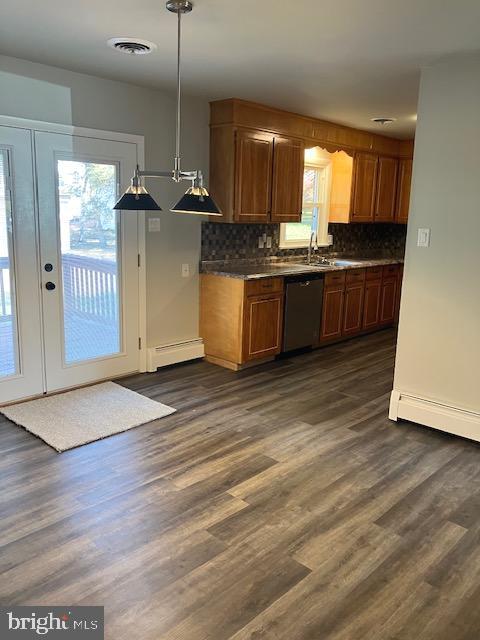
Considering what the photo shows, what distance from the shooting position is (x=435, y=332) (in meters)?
3.64

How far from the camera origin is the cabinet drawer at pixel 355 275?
236 inches

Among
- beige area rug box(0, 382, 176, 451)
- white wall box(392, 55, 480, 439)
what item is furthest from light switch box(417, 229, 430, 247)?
beige area rug box(0, 382, 176, 451)

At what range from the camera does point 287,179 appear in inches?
211

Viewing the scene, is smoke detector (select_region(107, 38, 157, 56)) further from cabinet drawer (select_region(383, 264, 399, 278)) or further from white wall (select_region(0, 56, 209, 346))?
cabinet drawer (select_region(383, 264, 399, 278))

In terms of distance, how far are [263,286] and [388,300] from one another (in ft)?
8.14

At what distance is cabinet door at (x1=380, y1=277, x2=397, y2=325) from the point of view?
665 cm

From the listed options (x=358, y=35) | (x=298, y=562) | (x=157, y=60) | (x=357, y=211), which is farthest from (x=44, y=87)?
(x=357, y=211)

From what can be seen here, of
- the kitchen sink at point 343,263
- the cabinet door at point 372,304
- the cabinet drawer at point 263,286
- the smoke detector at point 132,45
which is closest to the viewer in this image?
the smoke detector at point 132,45

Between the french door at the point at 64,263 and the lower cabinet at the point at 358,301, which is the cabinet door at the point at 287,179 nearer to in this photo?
the lower cabinet at the point at 358,301

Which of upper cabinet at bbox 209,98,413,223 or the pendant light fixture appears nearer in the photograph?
the pendant light fixture

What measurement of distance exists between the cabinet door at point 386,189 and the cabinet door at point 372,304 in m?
1.01

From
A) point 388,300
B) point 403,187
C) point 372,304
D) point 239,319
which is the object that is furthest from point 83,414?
point 403,187

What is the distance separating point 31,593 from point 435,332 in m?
2.87

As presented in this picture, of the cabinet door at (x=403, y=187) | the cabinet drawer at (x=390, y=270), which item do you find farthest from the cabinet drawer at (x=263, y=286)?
the cabinet door at (x=403, y=187)
